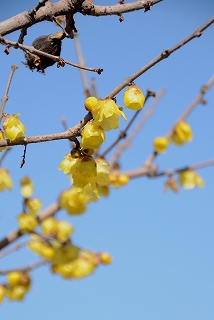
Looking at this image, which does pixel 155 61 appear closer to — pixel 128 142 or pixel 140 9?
pixel 140 9

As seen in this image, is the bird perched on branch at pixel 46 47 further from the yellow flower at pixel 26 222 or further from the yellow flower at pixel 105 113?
the yellow flower at pixel 26 222

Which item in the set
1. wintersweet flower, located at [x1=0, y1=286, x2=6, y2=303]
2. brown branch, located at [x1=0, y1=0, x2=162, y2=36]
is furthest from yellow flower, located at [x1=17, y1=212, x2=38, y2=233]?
brown branch, located at [x1=0, y1=0, x2=162, y2=36]

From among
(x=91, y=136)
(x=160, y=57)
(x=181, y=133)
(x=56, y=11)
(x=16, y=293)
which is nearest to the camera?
(x=160, y=57)

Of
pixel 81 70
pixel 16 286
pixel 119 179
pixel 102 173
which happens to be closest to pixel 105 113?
pixel 102 173

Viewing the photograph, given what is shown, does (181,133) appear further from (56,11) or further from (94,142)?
(94,142)

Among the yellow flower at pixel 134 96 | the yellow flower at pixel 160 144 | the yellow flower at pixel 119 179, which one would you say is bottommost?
the yellow flower at pixel 134 96

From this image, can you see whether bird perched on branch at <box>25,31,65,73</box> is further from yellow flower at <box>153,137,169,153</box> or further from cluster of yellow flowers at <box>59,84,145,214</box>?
yellow flower at <box>153,137,169,153</box>

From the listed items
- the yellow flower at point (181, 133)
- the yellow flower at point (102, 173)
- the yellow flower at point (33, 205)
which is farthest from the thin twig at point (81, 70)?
the yellow flower at point (102, 173)
